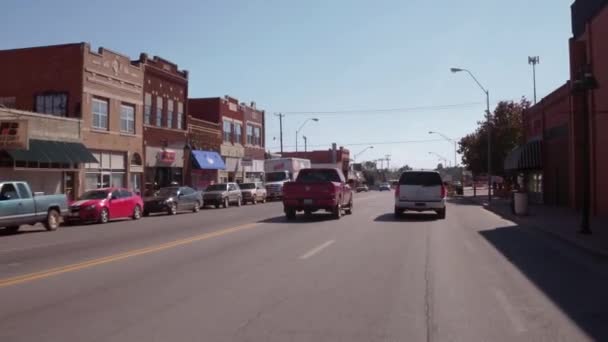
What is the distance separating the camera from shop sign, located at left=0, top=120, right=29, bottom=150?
86.5ft

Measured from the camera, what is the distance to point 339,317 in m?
7.29

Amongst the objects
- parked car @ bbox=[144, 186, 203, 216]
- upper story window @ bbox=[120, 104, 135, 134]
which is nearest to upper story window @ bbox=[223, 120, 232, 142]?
upper story window @ bbox=[120, 104, 135, 134]

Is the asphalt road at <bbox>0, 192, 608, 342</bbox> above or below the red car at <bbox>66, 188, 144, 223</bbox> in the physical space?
below

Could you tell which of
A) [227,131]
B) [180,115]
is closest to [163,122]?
[180,115]

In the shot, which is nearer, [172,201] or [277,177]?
[172,201]

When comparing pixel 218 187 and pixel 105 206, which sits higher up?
pixel 218 187

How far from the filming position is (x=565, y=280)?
403 inches

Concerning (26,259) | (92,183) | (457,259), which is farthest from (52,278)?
(92,183)

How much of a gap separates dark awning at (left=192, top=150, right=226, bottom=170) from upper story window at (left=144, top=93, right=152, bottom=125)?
6.35 metres

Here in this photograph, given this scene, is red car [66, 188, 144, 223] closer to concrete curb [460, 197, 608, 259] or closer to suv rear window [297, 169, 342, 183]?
suv rear window [297, 169, 342, 183]

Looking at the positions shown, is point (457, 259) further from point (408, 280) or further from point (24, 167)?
point (24, 167)

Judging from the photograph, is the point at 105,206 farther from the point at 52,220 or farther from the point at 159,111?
the point at 159,111

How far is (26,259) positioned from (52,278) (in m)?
3.30

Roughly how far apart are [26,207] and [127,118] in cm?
1880
